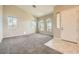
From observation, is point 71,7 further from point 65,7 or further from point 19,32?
→ point 19,32

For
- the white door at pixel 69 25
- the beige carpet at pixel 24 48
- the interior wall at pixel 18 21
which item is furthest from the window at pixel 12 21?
the white door at pixel 69 25

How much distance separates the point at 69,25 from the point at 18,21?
14.0 feet

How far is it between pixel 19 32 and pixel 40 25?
3.30m

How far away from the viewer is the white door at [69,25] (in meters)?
4.55

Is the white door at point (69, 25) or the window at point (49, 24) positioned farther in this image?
the window at point (49, 24)

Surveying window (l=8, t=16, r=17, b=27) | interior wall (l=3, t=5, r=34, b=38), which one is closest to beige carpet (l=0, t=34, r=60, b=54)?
interior wall (l=3, t=5, r=34, b=38)

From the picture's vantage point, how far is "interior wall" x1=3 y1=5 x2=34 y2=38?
6.45 metres

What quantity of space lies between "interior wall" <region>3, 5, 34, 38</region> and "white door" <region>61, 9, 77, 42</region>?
11.6ft

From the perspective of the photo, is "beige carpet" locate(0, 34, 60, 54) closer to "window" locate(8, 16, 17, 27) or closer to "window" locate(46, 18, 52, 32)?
"window" locate(8, 16, 17, 27)

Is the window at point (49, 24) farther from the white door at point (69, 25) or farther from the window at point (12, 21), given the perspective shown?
the white door at point (69, 25)

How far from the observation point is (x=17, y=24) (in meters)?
7.68

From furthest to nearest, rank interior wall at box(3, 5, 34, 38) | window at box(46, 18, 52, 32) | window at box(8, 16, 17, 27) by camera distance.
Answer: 1. window at box(46, 18, 52, 32)
2. window at box(8, 16, 17, 27)
3. interior wall at box(3, 5, 34, 38)

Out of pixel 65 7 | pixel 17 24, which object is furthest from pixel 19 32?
pixel 65 7

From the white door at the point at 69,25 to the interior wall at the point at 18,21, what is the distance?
11.6 ft
